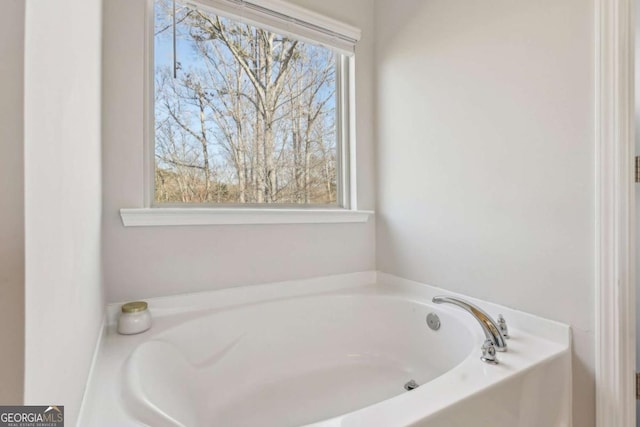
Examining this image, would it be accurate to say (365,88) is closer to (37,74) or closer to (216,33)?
(216,33)

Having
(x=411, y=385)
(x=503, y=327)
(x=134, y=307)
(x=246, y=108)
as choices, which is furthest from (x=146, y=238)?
(x=503, y=327)

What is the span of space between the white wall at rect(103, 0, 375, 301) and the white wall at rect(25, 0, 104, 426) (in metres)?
0.48

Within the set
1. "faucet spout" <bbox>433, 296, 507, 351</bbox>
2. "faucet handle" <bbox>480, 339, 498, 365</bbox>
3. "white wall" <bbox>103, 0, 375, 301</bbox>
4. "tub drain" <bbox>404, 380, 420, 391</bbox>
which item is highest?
"white wall" <bbox>103, 0, 375, 301</bbox>

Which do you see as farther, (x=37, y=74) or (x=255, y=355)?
(x=255, y=355)

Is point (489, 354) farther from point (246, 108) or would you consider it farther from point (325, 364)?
point (246, 108)

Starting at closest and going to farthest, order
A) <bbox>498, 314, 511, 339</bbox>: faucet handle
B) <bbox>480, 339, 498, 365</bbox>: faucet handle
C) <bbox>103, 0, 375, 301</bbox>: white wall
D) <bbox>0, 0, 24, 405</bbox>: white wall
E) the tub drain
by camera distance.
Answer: <bbox>0, 0, 24, 405</bbox>: white wall, <bbox>480, 339, 498, 365</bbox>: faucet handle, <bbox>498, 314, 511, 339</bbox>: faucet handle, <bbox>103, 0, 375, 301</bbox>: white wall, the tub drain

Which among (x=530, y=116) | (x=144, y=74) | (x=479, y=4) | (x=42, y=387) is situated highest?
(x=479, y=4)

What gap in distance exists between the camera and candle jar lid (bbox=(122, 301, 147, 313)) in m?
1.18

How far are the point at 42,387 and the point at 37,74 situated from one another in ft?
1.31

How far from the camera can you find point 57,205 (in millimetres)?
496

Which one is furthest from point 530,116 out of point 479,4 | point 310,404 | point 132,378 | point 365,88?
point 132,378

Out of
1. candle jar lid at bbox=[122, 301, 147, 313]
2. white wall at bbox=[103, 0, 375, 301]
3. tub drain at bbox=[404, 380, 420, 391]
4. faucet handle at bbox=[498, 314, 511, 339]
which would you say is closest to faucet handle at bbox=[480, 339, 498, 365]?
faucet handle at bbox=[498, 314, 511, 339]

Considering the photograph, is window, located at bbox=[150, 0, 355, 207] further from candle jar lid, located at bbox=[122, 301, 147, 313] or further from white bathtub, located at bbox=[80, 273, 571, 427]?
white bathtub, located at bbox=[80, 273, 571, 427]

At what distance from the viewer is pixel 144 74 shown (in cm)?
134
